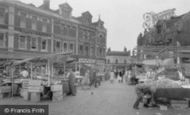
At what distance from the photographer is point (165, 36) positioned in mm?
26922

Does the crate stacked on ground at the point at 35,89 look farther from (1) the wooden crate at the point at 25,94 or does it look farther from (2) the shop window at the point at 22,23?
(2) the shop window at the point at 22,23

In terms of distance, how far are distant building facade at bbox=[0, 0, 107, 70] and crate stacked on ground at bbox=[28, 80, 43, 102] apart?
1443 centimetres

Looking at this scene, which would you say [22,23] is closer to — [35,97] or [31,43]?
[31,43]

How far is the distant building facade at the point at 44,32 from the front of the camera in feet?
79.5

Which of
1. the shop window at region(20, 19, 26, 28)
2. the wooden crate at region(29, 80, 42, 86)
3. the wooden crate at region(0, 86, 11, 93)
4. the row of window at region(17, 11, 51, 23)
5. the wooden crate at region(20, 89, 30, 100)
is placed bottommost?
the wooden crate at region(20, 89, 30, 100)

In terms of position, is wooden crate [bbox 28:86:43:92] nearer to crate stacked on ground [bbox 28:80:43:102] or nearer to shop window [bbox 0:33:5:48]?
crate stacked on ground [bbox 28:80:43:102]

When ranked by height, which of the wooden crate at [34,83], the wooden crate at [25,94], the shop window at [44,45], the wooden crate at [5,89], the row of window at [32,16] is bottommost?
the wooden crate at [25,94]

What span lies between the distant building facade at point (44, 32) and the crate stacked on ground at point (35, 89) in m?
14.4

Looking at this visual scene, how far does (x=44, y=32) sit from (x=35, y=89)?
742 inches

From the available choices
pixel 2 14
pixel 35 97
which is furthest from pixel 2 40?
pixel 35 97

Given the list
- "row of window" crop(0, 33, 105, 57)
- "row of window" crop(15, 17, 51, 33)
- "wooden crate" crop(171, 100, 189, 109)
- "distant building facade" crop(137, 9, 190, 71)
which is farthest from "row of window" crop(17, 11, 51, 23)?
"wooden crate" crop(171, 100, 189, 109)

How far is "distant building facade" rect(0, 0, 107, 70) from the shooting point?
79.5 ft

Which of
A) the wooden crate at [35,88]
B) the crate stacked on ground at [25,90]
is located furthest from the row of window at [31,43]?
the wooden crate at [35,88]

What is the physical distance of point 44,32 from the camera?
28.5m
